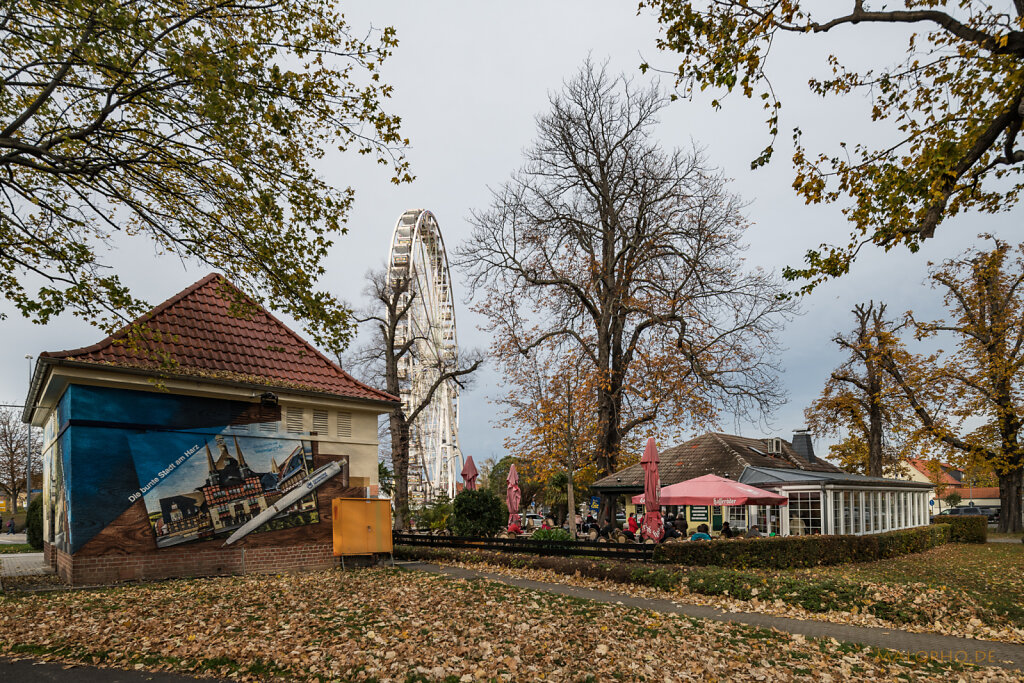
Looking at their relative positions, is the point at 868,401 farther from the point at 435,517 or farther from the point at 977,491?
the point at 977,491

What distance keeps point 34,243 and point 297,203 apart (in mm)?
3761

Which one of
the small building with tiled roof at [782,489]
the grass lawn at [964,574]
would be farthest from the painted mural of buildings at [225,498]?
the small building with tiled roof at [782,489]

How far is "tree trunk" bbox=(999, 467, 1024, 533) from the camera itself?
32.7 meters

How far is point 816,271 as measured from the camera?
1025 cm

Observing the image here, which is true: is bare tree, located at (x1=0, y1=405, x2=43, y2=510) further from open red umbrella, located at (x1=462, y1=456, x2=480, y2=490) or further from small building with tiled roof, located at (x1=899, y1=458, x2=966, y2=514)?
small building with tiled roof, located at (x1=899, y1=458, x2=966, y2=514)

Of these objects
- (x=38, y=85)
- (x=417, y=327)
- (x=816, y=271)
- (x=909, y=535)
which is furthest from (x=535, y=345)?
(x=38, y=85)

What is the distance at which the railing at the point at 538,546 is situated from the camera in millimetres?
15977

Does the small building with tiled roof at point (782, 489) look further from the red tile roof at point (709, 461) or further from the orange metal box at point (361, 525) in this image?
the orange metal box at point (361, 525)

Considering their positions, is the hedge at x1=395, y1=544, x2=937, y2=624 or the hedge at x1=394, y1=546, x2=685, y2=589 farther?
the hedge at x1=394, y1=546, x2=685, y2=589

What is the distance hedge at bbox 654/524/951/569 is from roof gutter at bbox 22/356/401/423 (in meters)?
7.79

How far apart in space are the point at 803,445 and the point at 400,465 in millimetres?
20546

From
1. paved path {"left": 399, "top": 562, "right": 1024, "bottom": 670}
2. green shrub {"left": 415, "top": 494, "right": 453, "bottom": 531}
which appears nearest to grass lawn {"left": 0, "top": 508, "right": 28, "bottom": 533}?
green shrub {"left": 415, "top": 494, "right": 453, "bottom": 531}

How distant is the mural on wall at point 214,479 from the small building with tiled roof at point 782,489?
1251 cm

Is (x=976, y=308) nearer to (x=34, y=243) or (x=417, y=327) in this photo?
(x=417, y=327)
